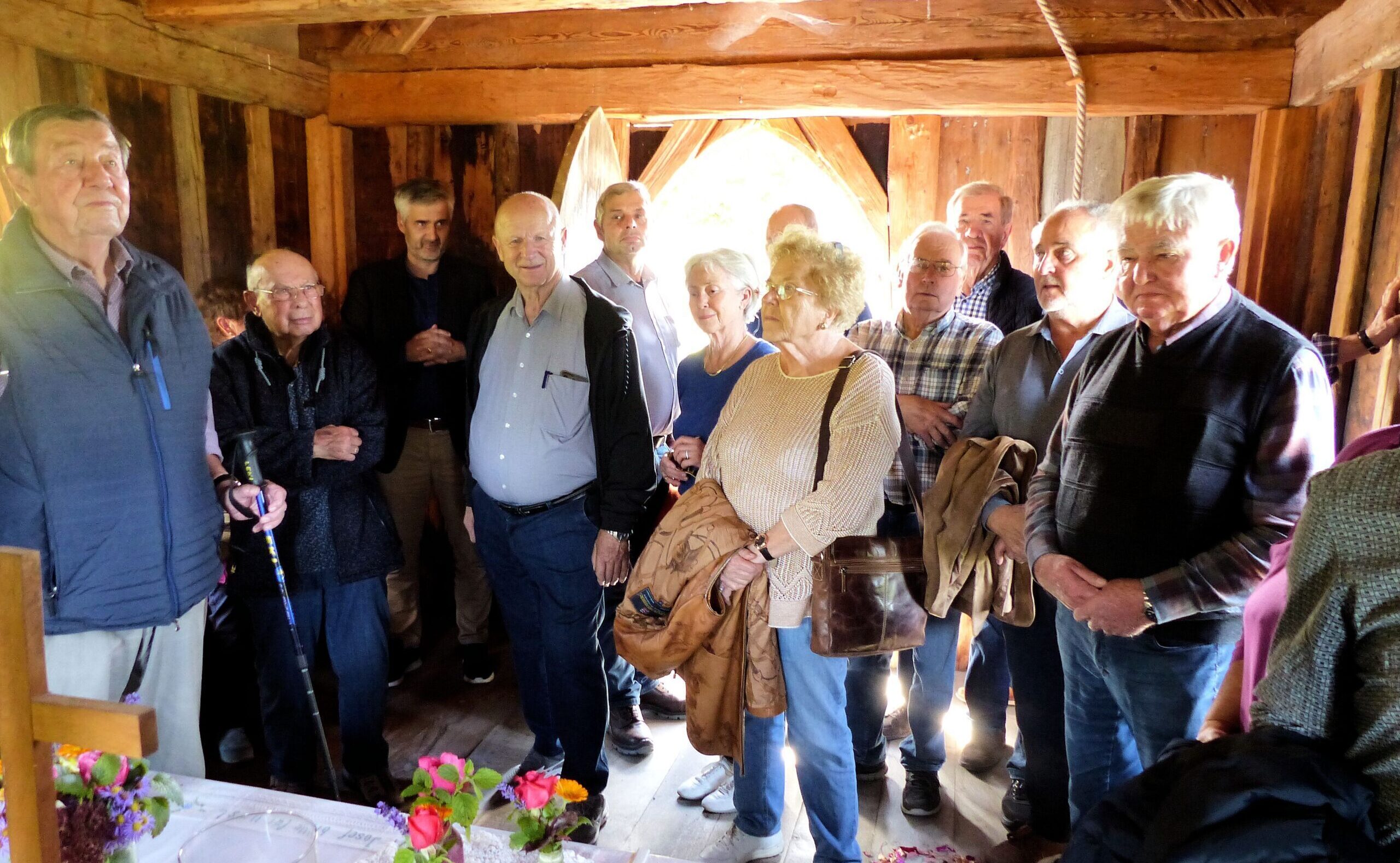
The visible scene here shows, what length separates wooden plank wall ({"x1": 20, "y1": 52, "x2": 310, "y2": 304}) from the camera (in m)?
2.80

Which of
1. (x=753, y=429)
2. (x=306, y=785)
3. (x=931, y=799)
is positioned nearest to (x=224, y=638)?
(x=306, y=785)

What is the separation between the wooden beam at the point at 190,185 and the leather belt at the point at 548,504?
1.61 meters

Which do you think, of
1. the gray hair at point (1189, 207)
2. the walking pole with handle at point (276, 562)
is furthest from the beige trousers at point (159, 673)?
the gray hair at point (1189, 207)

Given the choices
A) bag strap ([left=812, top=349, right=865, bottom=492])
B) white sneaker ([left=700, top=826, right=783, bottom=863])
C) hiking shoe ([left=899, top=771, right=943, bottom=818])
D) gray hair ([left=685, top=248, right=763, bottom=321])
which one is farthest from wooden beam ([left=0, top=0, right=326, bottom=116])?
hiking shoe ([left=899, top=771, right=943, bottom=818])

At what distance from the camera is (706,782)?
2684 millimetres

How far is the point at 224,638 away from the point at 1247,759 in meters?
2.77

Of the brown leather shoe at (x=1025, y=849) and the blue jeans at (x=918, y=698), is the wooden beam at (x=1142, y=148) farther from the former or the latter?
the brown leather shoe at (x=1025, y=849)

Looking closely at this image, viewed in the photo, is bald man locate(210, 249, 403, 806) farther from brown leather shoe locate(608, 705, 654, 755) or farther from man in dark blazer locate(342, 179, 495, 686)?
brown leather shoe locate(608, 705, 654, 755)

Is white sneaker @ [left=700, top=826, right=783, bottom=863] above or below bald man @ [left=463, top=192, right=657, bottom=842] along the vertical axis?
below

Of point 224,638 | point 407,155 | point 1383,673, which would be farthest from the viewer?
point 407,155

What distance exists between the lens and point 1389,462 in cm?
90

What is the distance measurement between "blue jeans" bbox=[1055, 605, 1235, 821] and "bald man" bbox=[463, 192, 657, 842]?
108 centimetres

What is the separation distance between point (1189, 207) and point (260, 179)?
10.5 ft

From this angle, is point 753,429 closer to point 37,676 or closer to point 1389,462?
point 1389,462
